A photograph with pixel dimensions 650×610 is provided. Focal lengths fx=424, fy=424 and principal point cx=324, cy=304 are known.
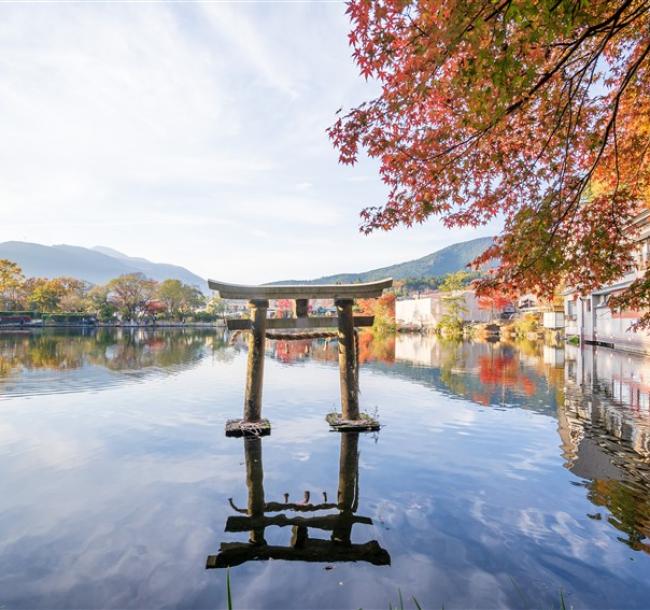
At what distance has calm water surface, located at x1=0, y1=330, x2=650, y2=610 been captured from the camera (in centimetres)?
433

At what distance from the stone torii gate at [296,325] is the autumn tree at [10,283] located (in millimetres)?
69986

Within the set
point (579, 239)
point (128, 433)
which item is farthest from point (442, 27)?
point (128, 433)

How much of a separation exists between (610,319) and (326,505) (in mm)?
32309

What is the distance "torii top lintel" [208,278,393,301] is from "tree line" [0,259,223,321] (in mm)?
74493

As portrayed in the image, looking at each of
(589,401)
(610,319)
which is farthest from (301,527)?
(610,319)

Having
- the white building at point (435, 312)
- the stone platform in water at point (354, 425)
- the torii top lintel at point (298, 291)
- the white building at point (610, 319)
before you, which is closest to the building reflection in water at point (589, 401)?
the white building at point (610, 319)

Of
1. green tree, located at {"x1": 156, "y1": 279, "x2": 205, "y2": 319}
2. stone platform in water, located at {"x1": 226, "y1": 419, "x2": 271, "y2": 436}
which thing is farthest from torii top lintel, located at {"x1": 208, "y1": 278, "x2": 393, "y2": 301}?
green tree, located at {"x1": 156, "y1": 279, "x2": 205, "y2": 319}

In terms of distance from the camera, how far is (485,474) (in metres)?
7.45

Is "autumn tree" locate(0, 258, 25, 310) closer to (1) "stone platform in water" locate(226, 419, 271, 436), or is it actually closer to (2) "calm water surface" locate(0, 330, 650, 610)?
(2) "calm water surface" locate(0, 330, 650, 610)

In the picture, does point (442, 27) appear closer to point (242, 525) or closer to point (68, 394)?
point (242, 525)

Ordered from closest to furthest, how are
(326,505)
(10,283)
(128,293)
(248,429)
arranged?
1. (326,505)
2. (248,429)
3. (10,283)
4. (128,293)

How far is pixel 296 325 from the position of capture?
10594 mm

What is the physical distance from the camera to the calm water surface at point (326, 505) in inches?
171

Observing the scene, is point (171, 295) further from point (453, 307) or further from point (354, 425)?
point (354, 425)
